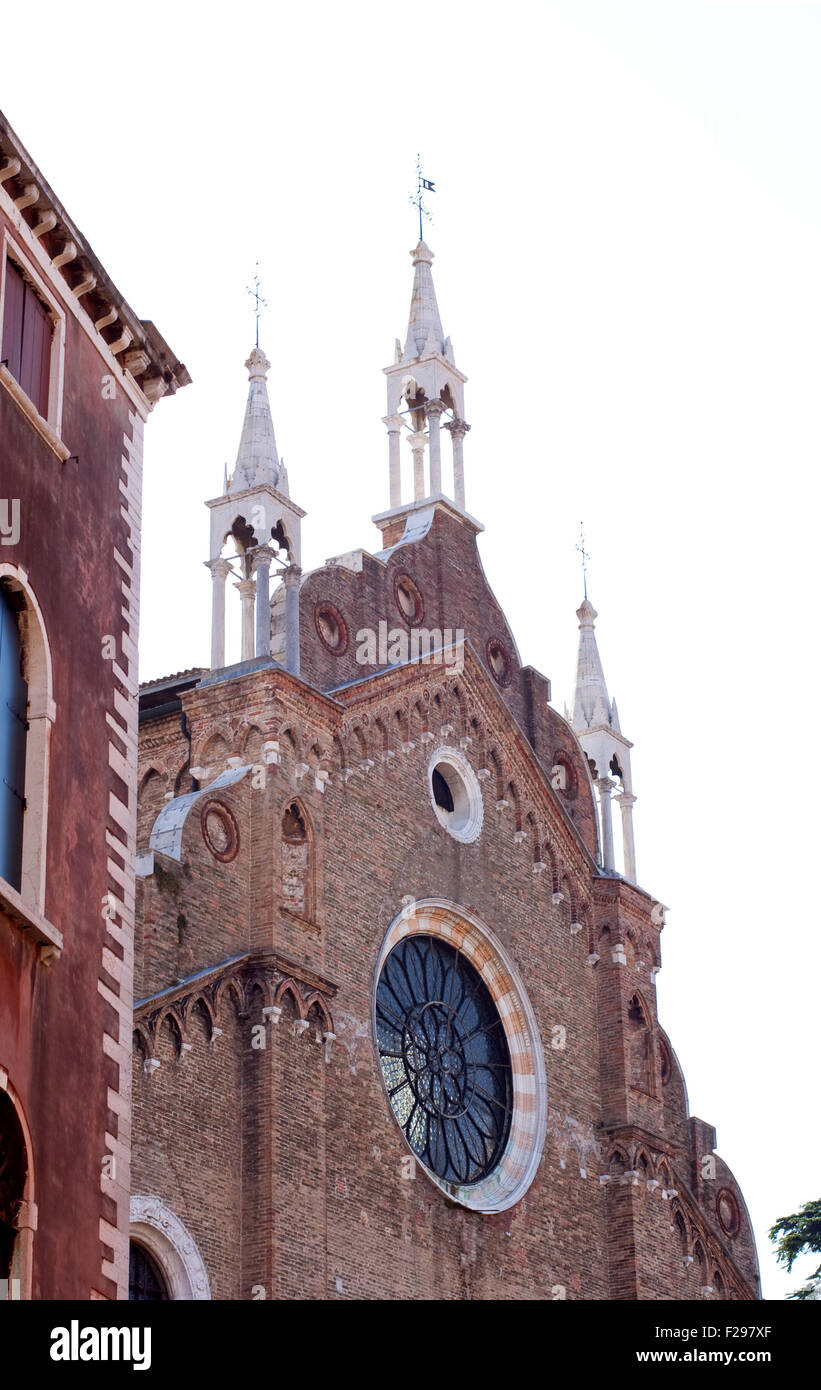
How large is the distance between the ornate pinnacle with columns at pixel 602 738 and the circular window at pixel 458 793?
2.99m

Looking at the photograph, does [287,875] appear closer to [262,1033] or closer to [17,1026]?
[262,1033]

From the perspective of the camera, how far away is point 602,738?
112 feet

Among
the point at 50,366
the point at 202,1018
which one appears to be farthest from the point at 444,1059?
the point at 50,366

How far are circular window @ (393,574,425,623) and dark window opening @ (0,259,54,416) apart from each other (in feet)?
42.5

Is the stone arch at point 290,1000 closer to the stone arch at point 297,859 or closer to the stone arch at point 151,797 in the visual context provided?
the stone arch at point 297,859

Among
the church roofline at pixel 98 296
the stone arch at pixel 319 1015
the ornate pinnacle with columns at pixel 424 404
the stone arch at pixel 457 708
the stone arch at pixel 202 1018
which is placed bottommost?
the stone arch at pixel 202 1018

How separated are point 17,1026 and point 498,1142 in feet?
48.7

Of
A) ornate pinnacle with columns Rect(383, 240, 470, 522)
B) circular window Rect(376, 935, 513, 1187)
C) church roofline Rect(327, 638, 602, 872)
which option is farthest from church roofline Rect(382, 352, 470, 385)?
circular window Rect(376, 935, 513, 1187)

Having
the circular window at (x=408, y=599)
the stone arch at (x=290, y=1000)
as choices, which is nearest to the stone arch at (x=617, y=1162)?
the stone arch at (x=290, y=1000)

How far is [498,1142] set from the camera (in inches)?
1156

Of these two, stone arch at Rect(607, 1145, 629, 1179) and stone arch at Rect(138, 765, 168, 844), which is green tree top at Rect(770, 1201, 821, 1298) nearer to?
stone arch at Rect(607, 1145, 629, 1179)

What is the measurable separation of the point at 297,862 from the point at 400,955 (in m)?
2.47

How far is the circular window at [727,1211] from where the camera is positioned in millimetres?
32625

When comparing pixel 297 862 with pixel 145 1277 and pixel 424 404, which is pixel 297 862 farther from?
pixel 424 404
